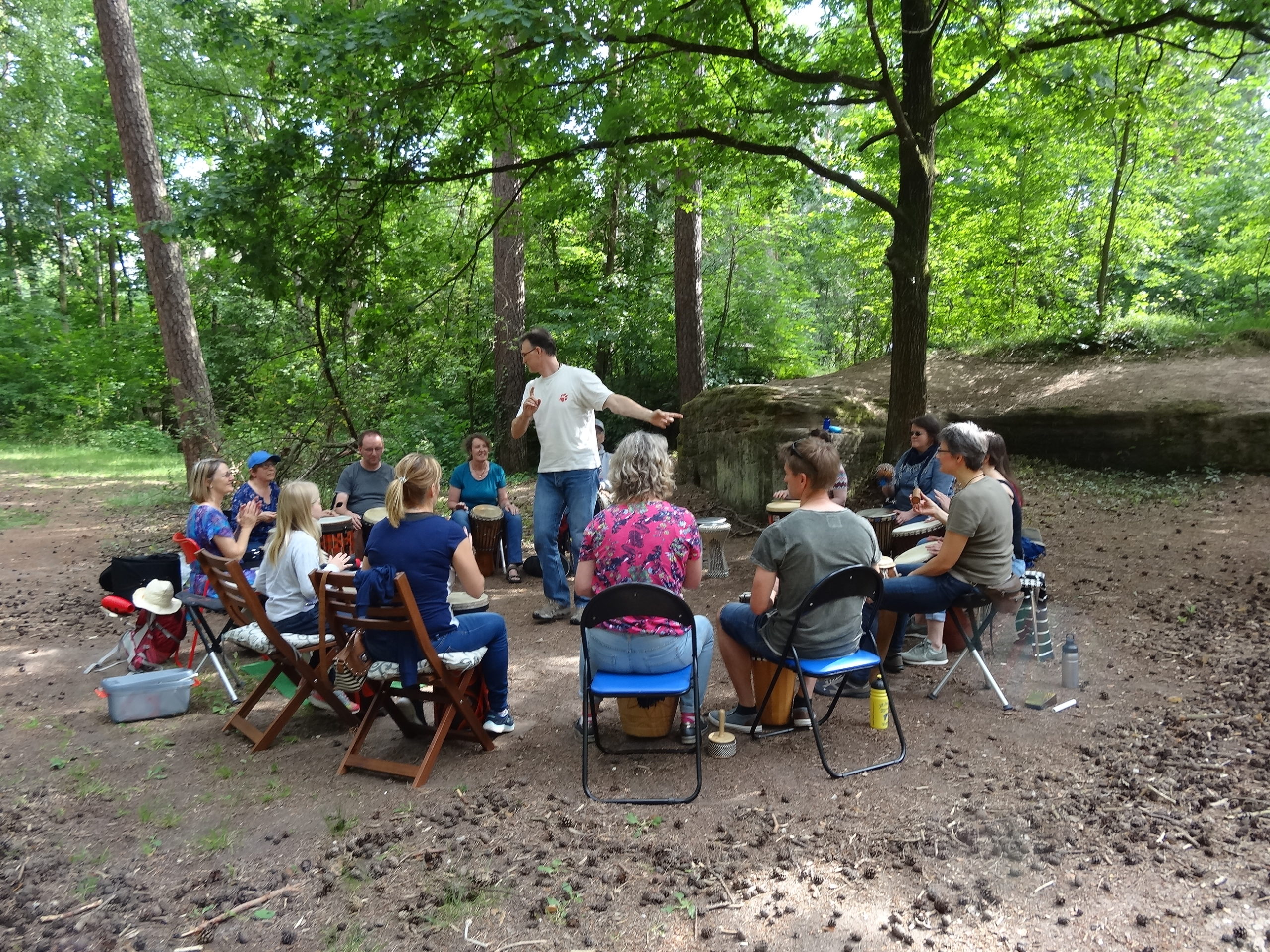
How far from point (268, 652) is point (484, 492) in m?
3.48

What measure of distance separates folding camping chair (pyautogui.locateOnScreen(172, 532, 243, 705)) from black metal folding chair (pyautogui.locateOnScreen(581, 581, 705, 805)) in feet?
8.07

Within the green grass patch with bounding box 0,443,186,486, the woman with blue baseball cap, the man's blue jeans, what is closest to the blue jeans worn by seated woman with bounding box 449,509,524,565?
the man's blue jeans

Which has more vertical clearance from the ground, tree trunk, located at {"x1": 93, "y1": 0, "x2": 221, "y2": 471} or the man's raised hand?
tree trunk, located at {"x1": 93, "y1": 0, "x2": 221, "y2": 471}

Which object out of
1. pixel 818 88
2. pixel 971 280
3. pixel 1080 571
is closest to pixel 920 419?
pixel 1080 571

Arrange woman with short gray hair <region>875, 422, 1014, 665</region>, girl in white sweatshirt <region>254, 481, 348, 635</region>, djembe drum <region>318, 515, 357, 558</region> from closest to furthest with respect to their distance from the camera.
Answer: woman with short gray hair <region>875, 422, 1014, 665</region>, girl in white sweatshirt <region>254, 481, 348, 635</region>, djembe drum <region>318, 515, 357, 558</region>

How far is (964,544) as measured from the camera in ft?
14.4

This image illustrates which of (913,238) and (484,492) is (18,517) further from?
(913,238)

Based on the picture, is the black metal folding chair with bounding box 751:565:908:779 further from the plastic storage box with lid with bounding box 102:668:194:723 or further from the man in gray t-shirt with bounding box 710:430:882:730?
the plastic storage box with lid with bounding box 102:668:194:723

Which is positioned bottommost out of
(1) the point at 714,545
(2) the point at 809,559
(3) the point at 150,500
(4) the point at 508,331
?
(3) the point at 150,500

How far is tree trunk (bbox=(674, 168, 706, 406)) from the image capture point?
1221cm

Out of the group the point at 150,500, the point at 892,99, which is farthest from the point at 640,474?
the point at 150,500

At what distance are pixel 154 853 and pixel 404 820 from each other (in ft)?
3.06

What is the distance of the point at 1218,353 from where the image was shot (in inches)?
425

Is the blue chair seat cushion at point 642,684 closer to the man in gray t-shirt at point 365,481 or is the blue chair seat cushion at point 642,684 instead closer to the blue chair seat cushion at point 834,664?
the blue chair seat cushion at point 834,664
